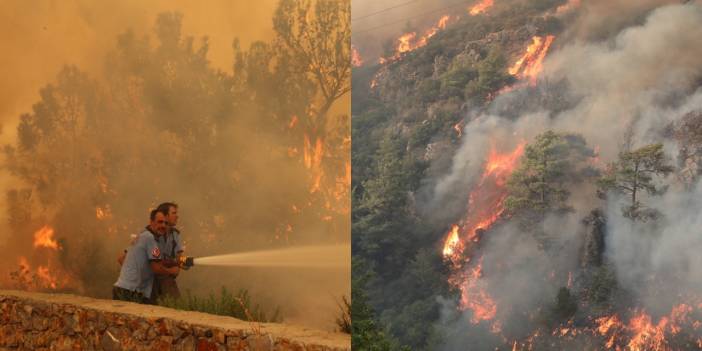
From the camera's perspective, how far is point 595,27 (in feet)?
12.2

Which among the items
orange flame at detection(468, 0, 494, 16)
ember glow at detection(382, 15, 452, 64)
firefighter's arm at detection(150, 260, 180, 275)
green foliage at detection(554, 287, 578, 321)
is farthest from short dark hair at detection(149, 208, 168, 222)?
green foliage at detection(554, 287, 578, 321)

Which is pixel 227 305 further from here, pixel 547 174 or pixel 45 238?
pixel 547 174

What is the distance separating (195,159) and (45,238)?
2.40m

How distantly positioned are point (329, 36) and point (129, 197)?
2.65 m

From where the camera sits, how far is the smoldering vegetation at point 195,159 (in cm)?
570

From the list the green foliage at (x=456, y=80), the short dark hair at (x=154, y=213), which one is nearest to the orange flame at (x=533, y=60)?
the green foliage at (x=456, y=80)

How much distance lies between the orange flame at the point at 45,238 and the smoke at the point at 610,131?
16.8ft

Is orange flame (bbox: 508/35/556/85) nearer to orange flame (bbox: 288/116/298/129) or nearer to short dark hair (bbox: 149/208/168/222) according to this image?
orange flame (bbox: 288/116/298/129)

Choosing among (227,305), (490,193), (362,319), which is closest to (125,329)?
(227,305)

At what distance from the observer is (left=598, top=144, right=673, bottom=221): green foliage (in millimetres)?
3510

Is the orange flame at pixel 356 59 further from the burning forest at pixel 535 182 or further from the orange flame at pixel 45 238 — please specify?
the orange flame at pixel 45 238

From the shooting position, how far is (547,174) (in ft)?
12.6

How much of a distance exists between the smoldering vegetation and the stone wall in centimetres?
29

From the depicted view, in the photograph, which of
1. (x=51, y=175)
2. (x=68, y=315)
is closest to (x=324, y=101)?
(x=68, y=315)
